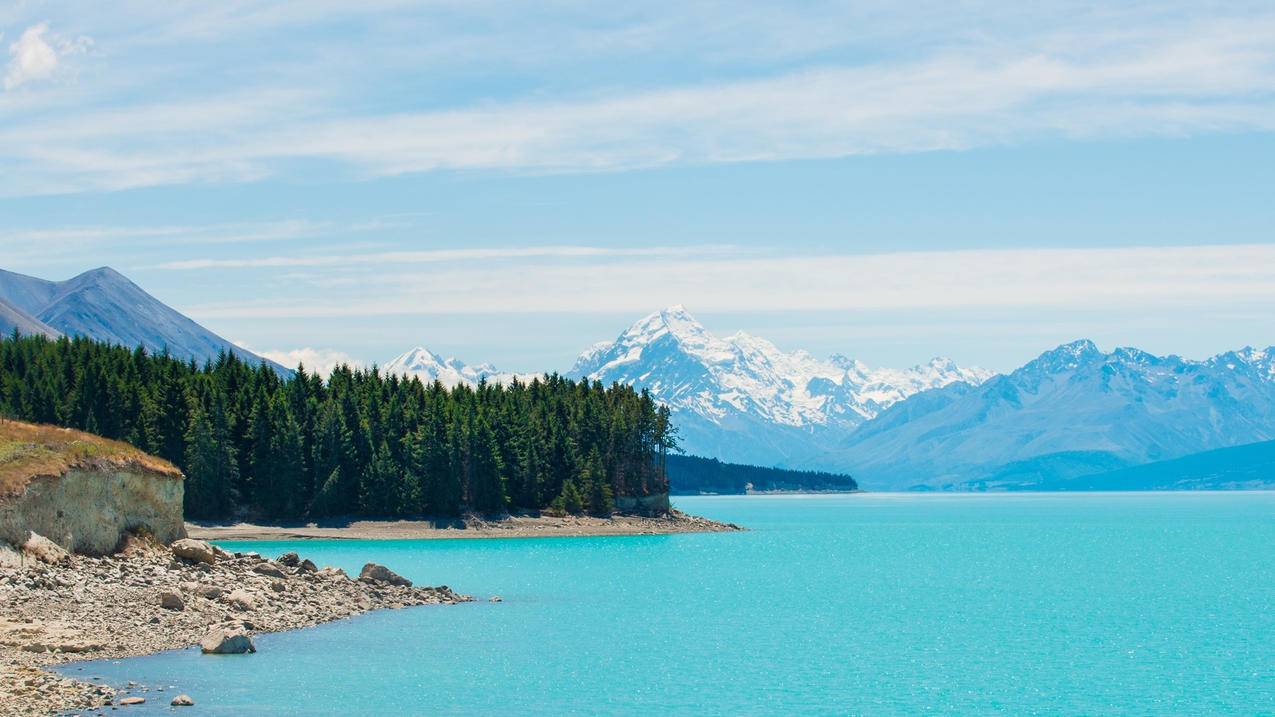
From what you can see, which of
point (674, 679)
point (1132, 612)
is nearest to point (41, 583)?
point (674, 679)

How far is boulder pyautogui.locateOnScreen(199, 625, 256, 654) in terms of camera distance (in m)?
48.4

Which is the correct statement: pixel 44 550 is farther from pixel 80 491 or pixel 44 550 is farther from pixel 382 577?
pixel 382 577

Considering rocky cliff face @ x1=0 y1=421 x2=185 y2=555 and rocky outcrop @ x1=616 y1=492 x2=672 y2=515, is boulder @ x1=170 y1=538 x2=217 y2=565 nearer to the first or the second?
rocky cliff face @ x1=0 y1=421 x2=185 y2=555

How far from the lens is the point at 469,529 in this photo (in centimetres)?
13312

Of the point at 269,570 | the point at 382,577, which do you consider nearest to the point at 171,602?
the point at 269,570

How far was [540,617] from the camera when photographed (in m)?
64.3

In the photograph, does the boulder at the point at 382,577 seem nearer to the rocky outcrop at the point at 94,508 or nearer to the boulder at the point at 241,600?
the rocky outcrop at the point at 94,508

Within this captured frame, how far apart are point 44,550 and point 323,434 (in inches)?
2849

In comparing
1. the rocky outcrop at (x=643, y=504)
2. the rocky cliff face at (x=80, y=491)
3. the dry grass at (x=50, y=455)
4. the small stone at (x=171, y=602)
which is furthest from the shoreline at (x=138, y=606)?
the rocky outcrop at (x=643, y=504)

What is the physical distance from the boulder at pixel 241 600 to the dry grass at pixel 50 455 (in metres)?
10.3

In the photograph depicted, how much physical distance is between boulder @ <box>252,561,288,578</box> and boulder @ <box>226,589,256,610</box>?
6.49m

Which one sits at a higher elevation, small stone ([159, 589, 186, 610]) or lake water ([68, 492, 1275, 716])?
small stone ([159, 589, 186, 610])

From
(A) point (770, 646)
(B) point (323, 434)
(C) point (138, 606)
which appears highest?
(B) point (323, 434)

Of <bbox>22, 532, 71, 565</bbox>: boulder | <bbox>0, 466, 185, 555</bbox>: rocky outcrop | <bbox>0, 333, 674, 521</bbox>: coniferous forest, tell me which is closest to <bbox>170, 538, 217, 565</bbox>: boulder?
<bbox>0, 466, 185, 555</bbox>: rocky outcrop
